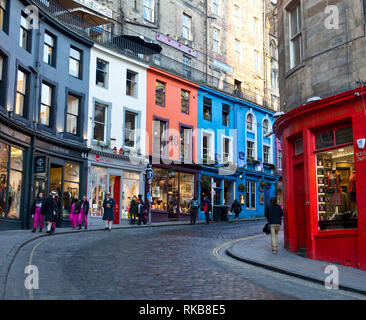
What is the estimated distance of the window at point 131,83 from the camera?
3011 cm

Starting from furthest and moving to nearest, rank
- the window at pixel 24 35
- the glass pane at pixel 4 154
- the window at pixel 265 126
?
the window at pixel 265 126, the window at pixel 24 35, the glass pane at pixel 4 154

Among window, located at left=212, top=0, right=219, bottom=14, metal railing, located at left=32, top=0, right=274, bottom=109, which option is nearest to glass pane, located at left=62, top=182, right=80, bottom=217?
metal railing, located at left=32, top=0, right=274, bottom=109

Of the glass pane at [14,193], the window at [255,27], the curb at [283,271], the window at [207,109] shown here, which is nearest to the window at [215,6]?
the window at [255,27]

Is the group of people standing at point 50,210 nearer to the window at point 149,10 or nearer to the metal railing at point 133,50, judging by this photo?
the metal railing at point 133,50

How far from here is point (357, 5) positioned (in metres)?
12.9

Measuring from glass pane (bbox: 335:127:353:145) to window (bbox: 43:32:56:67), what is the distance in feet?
51.2

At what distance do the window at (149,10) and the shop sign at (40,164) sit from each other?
16.2 m

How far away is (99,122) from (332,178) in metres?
16.8

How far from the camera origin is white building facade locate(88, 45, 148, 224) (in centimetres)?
2692

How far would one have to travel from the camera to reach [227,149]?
38.6 meters

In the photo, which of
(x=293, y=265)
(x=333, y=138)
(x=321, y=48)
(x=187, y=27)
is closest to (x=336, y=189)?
(x=333, y=138)

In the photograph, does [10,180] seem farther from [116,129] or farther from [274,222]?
[274,222]
